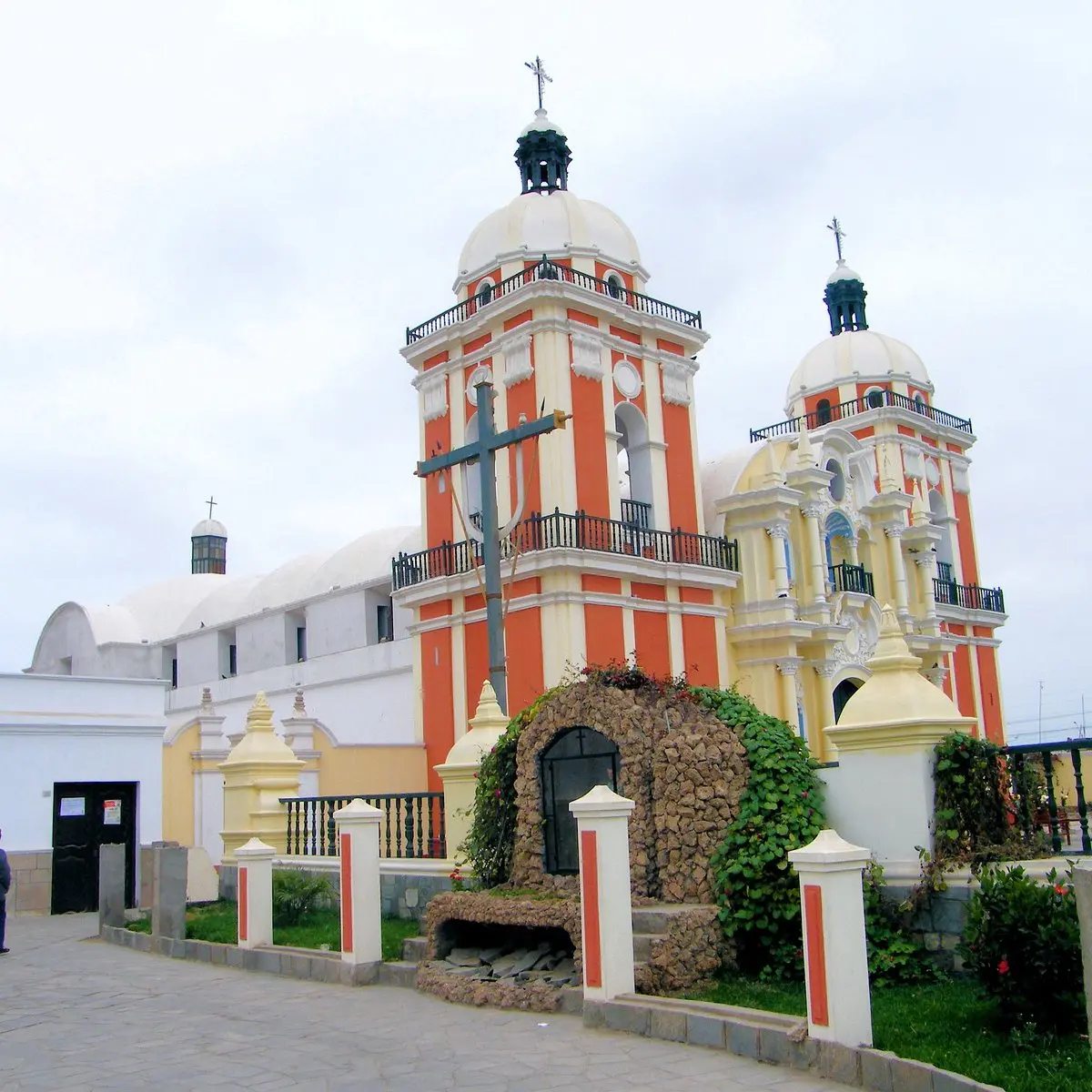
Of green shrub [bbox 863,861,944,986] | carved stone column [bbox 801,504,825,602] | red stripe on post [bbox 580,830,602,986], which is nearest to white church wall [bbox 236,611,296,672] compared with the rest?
carved stone column [bbox 801,504,825,602]

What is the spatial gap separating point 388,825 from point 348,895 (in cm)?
241

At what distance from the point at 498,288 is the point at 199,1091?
707 inches

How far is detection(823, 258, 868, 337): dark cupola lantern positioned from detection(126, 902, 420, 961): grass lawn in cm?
2682

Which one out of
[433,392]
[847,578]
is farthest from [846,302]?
[433,392]

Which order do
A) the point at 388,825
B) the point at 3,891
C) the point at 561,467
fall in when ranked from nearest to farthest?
the point at 388,825 → the point at 3,891 → the point at 561,467

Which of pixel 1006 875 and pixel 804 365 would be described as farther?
pixel 804 365

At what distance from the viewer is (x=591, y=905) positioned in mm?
7969

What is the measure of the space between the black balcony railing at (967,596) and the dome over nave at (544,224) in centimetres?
1260

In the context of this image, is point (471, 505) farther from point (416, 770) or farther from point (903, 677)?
point (903, 677)

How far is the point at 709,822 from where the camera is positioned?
8.88 meters

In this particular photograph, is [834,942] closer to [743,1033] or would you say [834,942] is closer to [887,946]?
[743,1033]

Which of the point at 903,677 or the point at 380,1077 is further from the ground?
the point at 903,677

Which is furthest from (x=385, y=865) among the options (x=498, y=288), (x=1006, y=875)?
(x=498, y=288)

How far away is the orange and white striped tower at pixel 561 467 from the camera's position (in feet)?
68.3
